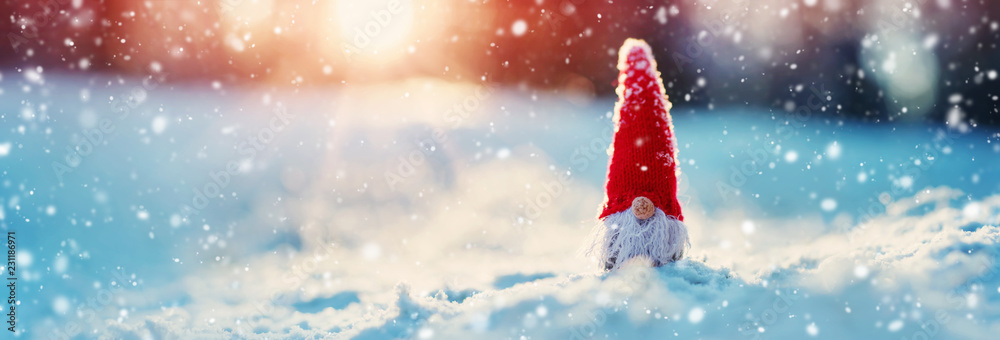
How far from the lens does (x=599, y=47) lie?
11.5 feet

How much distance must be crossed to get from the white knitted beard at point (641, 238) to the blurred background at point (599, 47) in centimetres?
177

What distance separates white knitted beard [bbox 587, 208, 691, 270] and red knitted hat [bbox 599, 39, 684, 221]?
0.13 ft

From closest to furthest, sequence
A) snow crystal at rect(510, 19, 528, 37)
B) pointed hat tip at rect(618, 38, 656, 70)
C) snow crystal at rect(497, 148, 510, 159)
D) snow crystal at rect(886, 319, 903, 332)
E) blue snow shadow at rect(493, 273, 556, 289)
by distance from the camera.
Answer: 1. snow crystal at rect(886, 319, 903, 332)
2. pointed hat tip at rect(618, 38, 656, 70)
3. blue snow shadow at rect(493, 273, 556, 289)
4. snow crystal at rect(497, 148, 510, 159)
5. snow crystal at rect(510, 19, 528, 37)

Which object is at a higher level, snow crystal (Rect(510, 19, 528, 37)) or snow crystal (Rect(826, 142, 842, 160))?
snow crystal (Rect(510, 19, 528, 37))

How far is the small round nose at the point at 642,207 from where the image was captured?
1.92 meters

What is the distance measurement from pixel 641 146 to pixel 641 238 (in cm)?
34

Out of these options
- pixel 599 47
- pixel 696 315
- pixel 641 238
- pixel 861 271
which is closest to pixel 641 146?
pixel 641 238

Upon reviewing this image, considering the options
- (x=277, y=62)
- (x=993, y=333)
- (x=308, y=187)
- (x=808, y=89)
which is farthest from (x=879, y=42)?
(x=277, y=62)

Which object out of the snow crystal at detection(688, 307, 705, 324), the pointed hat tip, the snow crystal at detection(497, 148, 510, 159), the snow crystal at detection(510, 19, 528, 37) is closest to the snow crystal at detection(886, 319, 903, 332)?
the snow crystal at detection(688, 307, 705, 324)

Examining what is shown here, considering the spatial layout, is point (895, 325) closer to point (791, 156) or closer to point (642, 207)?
point (642, 207)

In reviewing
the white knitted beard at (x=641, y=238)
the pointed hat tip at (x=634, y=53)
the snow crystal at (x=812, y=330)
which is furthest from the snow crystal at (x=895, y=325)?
the pointed hat tip at (x=634, y=53)

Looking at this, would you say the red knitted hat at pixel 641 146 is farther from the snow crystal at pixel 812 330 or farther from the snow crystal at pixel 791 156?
the snow crystal at pixel 791 156

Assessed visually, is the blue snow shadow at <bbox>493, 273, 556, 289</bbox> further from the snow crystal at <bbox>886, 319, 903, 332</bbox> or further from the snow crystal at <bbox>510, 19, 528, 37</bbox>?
the snow crystal at <bbox>510, 19, 528, 37</bbox>

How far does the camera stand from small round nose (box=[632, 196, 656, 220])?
192cm
